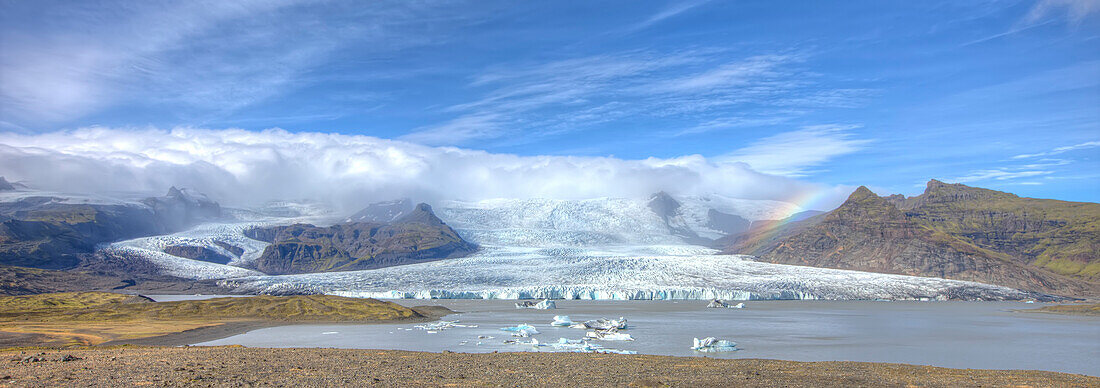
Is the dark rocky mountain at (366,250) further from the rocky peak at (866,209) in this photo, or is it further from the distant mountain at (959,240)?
the rocky peak at (866,209)

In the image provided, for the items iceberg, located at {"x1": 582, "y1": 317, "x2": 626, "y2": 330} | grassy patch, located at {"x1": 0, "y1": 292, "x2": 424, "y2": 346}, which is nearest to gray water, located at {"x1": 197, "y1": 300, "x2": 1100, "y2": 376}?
iceberg, located at {"x1": 582, "y1": 317, "x2": 626, "y2": 330}

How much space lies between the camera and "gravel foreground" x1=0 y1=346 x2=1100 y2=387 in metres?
19.6

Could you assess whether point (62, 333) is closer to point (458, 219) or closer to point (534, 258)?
point (534, 258)

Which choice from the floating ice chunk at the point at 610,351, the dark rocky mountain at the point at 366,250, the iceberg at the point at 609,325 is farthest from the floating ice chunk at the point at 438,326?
the dark rocky mountain at the point at 366,250

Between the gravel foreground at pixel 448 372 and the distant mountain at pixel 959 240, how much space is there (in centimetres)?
10960

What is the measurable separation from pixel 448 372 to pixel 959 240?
15477 cm

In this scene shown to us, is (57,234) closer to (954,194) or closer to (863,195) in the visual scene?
(863,195)

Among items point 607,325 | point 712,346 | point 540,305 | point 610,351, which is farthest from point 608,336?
point 540,305

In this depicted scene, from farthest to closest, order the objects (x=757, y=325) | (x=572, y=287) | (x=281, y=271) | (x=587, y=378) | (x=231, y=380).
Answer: (x=281, y=271) < (x=572, y=287) < (x=757, y=325) < (x=587, y=378) < (x=231, y=380)

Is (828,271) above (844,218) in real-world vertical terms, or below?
below

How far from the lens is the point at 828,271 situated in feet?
345

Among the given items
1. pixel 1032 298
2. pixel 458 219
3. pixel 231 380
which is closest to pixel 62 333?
pixel 231 380

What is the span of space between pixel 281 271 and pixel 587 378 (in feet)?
Result: 516

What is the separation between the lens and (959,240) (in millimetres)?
145250
